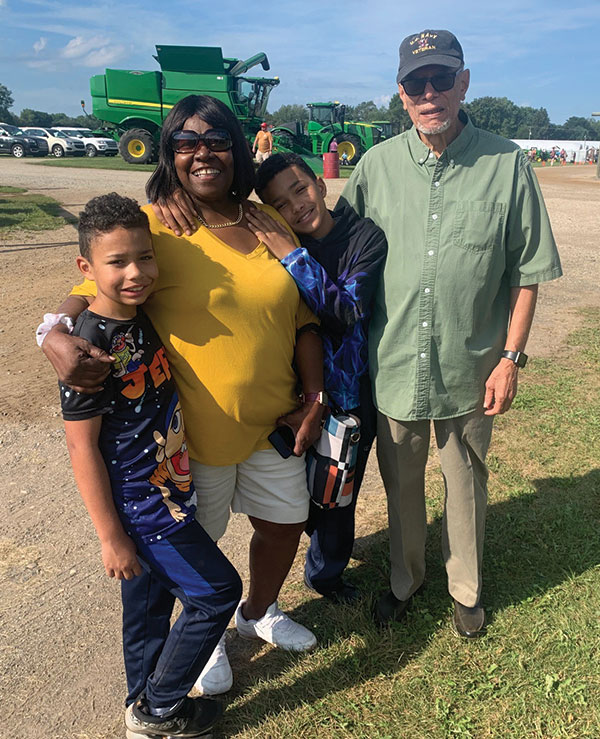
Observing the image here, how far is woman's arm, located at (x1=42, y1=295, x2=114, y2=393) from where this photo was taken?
1.55 meters

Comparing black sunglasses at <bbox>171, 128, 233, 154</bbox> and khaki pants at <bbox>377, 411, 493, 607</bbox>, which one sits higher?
black sunglasses at <bbox>171, 128, 233, 154</bbox>

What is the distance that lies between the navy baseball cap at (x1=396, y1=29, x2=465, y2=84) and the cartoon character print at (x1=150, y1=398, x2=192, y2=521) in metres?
1.33

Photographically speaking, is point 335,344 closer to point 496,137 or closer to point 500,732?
point 496,137

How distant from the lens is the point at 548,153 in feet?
204

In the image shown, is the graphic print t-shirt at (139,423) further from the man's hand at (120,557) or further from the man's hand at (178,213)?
the man's hand at (178,213)

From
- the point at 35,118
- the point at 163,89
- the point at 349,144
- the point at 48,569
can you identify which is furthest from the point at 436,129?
the point at 35,118

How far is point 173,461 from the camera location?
1.85 meters

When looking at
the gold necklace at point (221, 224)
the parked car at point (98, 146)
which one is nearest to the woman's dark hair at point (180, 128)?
the gold necklace at point (221, 224)

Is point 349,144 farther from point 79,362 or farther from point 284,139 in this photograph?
point 79,362

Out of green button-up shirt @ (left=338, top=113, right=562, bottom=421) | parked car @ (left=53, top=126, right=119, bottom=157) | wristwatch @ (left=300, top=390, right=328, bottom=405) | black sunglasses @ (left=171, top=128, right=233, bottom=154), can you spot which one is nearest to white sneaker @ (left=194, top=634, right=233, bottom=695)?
wristwatch @ (left=300, top=390, right=328, bottom=405)

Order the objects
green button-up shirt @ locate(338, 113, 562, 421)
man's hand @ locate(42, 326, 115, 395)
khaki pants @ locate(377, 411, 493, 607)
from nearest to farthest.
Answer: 1. man's hand @ locate(42, 326, 115, 395)
2. green button-up shirt @ locate(338, 113, 562, 421)
3. khaki pants @ locate(377, 411, 493, 607)

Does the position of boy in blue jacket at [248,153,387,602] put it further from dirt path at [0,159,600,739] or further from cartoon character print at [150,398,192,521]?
dirt path at [0,159,600,739]

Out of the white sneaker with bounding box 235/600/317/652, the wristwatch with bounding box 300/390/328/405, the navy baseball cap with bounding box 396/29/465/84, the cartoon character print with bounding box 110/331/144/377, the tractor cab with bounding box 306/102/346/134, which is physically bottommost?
the white sneaker with bounding box 235/600/317/652

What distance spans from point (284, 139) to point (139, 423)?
937 inches
